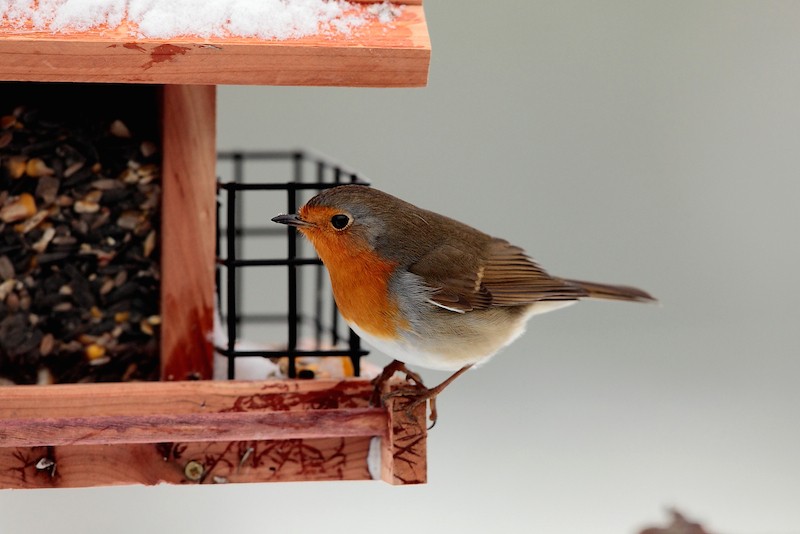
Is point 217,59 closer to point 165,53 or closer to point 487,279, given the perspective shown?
point 165,53

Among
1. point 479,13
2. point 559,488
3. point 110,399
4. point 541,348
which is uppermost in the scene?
point 479,13

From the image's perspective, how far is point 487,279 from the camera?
3.32 meters

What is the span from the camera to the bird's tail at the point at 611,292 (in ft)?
11.8

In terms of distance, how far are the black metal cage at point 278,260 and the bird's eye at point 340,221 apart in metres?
0.17


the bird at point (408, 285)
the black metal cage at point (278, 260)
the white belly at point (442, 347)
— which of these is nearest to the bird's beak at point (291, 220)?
the bird at point (408, 285)

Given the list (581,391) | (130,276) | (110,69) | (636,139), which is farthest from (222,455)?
(636,139)

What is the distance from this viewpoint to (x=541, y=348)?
533 centimetres

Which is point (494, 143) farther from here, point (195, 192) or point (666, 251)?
point (195, 192)

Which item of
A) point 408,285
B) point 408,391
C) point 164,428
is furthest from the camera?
point 408,285

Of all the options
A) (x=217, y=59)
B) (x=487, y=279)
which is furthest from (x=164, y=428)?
(x=487, y=279)

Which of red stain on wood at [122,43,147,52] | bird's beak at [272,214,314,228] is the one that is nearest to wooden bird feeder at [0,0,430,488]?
red stain on wood at [122,43,147,52]

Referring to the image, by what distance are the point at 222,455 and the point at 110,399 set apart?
13.7 inches

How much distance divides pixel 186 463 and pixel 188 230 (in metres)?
0.62

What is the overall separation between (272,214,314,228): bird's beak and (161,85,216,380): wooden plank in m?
0.32
